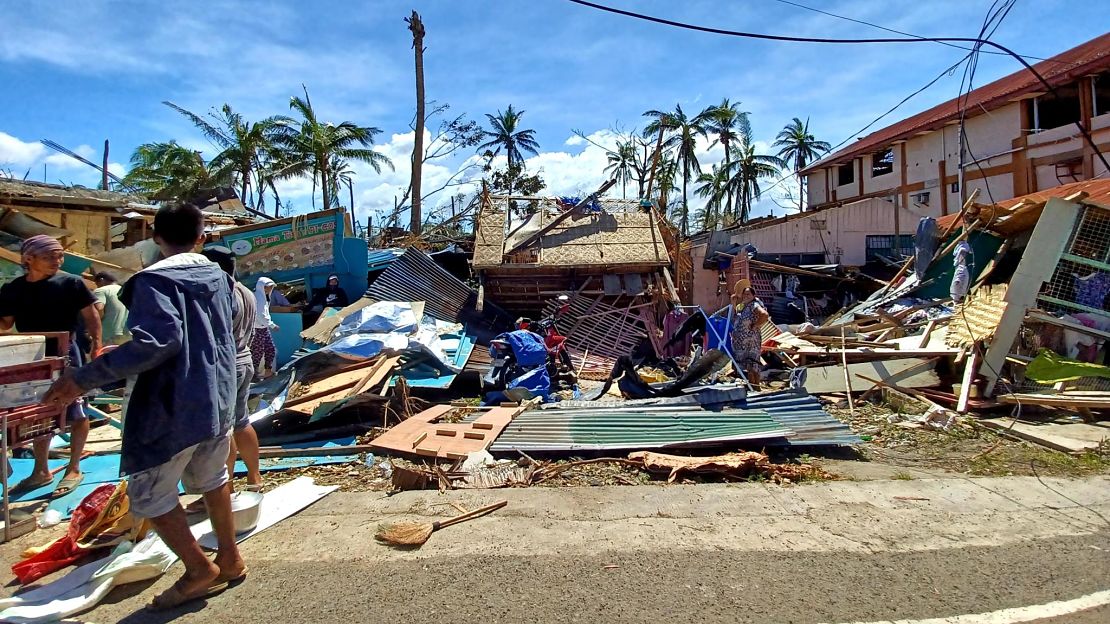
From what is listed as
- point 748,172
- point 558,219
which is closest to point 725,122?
point 748,172

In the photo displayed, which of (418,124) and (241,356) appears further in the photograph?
A: (418,124)

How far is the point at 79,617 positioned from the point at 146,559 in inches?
12.9

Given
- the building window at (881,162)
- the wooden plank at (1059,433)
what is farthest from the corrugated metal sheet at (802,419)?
the building window at (881,162)

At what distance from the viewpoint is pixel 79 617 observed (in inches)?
103

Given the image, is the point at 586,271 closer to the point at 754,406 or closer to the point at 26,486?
the point at 754,406

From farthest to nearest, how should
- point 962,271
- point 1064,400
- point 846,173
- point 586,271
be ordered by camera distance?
1. point 846,173
2. point 586,271
3. point 962,271
4. point 1064,400

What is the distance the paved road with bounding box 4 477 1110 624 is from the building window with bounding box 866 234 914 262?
1790 centimetres

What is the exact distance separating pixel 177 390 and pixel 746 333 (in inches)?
263

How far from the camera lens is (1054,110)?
2012 centimetres

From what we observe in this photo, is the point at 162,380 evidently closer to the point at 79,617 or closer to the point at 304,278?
the point at 79,617

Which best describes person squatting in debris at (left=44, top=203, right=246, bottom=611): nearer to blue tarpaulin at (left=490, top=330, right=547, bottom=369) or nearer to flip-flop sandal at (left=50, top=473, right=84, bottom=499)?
flip-flop sandal at (left=50, top=473, right=84, bottom=499)

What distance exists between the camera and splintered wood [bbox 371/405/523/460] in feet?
16.6

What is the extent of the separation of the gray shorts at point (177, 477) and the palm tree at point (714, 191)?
121ft

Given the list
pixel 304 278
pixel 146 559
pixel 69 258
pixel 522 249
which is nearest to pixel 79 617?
pixel 146 559
